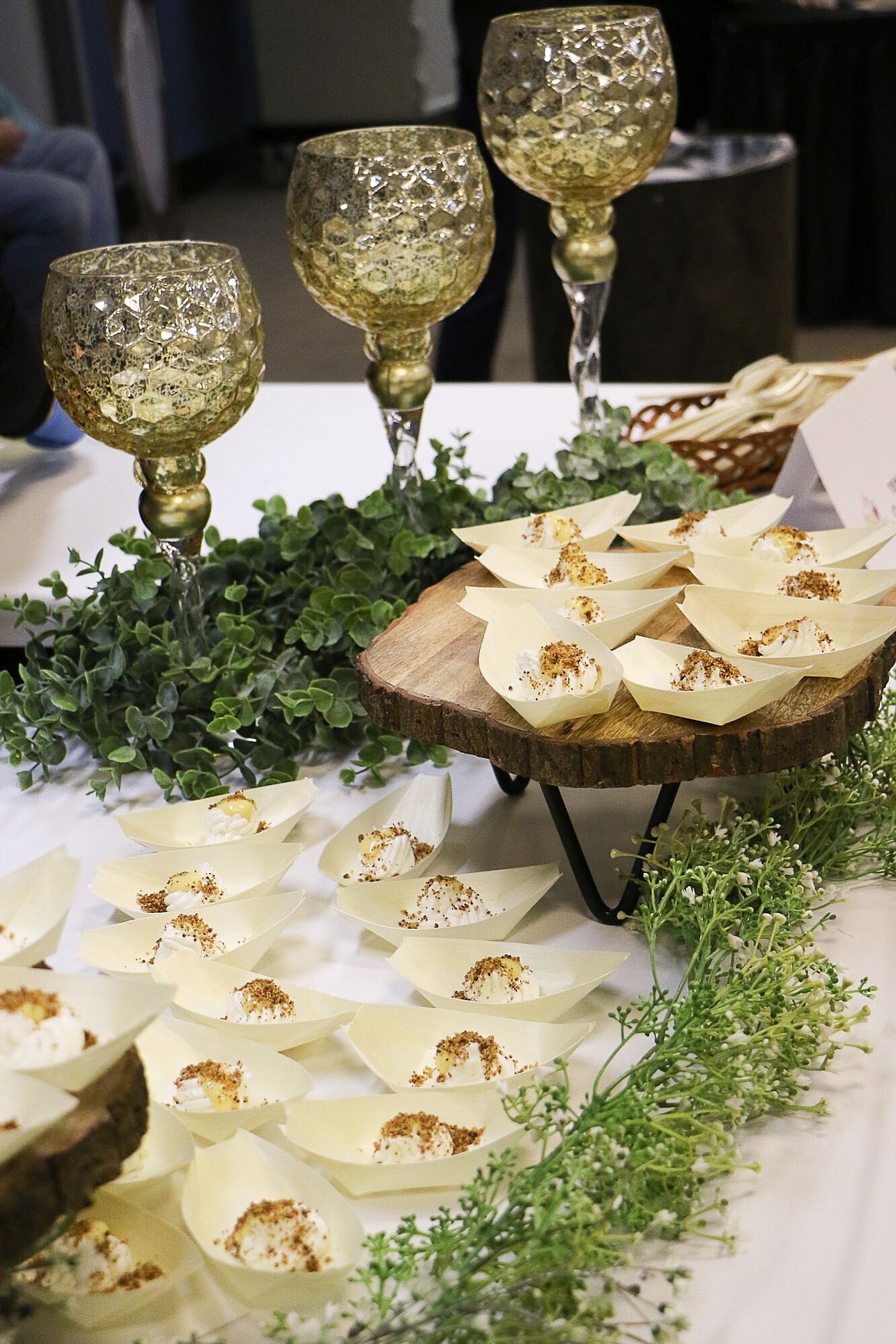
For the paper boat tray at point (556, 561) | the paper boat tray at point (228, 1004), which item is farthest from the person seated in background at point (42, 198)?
the paper boat tray at point (228, 1004)

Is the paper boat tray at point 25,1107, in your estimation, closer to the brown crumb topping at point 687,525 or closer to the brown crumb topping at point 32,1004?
the brown crumb topping at point 32,1004

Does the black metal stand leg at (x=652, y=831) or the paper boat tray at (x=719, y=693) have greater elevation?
the paper boat tray at (x=719, y=693)

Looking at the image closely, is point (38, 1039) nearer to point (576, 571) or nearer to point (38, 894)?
point (38, 894)

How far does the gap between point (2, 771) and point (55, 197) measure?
9.05 feet

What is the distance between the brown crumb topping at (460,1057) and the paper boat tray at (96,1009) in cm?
18

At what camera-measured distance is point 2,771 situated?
0.99 meters

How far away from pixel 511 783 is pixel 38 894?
37 cm

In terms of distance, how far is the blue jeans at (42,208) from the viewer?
3.33m

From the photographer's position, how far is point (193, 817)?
0.87 m

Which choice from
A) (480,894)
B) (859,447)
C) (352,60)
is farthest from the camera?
(352,60)

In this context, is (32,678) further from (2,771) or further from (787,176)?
(787,176)

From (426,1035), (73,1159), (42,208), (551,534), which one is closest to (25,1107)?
(73,1159)

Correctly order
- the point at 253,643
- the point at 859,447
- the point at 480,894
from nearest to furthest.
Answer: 1. the point at 480,894
2. the point at 253,643
3. the point at 859,447

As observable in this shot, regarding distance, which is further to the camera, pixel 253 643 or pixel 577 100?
pixel 577 100
